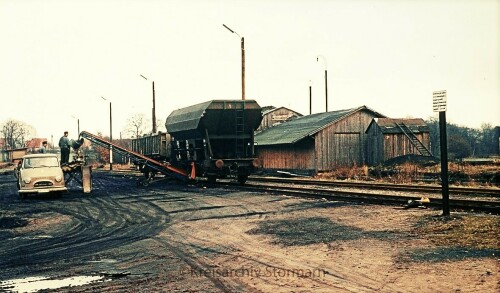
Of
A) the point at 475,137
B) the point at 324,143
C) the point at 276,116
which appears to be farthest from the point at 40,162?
the point at 475,137

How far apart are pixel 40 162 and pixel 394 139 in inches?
963

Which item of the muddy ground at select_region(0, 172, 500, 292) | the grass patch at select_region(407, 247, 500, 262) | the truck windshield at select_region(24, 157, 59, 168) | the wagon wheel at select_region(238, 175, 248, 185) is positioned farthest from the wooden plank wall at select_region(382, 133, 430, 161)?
the grass patch at select_region(407, 247, 500, 262)

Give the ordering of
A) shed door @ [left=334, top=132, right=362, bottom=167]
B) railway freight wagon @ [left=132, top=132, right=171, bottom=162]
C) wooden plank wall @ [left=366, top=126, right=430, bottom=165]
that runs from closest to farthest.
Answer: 1. railway freight wagon @ [left=132, top=132, right=171, bottom=162]
2. wooden plank wall @ [left=366, top=126, right=430, bottom=165]
3. shed door @ [left=334, top=132, right=362, bottom=167]

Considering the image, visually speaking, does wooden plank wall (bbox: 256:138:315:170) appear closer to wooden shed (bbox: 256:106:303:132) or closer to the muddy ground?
wooden shed (bbox: 256:106:303:132)

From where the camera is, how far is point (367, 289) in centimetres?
542

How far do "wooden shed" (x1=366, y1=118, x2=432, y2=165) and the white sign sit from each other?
77.8 ft

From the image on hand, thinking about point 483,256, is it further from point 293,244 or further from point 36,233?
point 36,233

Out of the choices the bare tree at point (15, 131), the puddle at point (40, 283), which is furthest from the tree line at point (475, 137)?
the bare tree at point (15, 131)

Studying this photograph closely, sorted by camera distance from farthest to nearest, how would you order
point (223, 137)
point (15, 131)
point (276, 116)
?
1. point (15, 131)
2. point (276, 116)
3. point (223, 137)

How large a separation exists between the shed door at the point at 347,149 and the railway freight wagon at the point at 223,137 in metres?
14.1

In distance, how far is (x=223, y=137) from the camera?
20.1 metres

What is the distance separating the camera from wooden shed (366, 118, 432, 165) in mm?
33062

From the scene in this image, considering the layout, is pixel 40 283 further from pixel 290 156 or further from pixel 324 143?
pixel 290 156

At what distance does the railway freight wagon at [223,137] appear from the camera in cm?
1969
